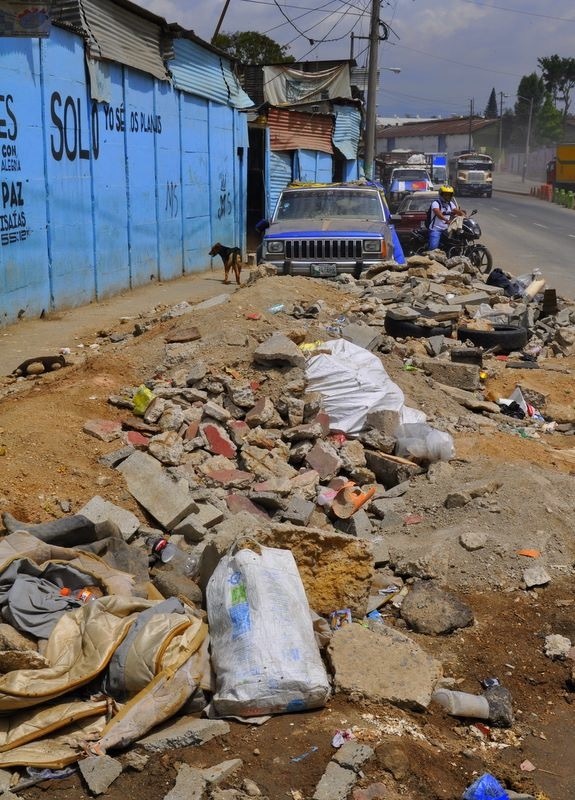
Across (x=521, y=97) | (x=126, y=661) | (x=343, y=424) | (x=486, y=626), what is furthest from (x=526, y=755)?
(x=521, y=97)

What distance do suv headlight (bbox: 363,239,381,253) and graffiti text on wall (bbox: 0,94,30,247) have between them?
16.7 feet

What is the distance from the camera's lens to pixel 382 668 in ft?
14.3

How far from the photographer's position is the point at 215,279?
19.4 metres

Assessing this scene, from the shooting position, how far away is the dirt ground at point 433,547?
3.69m

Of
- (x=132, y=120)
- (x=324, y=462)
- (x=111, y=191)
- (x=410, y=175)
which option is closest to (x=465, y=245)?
(x=132, y=120)

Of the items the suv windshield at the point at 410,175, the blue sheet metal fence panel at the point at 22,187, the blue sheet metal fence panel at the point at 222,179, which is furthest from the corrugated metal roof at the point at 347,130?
the blue sheet metal fence panel at the point at 22,187

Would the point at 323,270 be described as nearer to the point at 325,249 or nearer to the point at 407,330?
the point at 325,249

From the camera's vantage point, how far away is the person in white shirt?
59.5 feet

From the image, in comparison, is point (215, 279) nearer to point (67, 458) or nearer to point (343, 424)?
point (343, 424)

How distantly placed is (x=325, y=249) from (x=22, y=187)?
4545 mm

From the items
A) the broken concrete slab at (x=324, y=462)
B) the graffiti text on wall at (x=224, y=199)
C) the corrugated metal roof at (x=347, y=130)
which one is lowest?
the broken concrete slab at (x=324, y=462)

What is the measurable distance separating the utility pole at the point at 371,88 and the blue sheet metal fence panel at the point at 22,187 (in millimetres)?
19031

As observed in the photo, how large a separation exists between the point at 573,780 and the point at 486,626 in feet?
4.21

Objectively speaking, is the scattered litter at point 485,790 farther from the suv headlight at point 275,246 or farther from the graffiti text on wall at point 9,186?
the suv headlight at point 275,246
